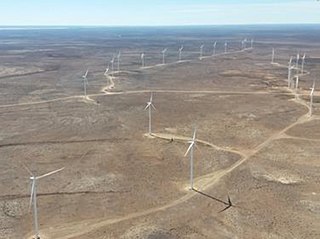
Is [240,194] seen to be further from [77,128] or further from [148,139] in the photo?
[77,128]

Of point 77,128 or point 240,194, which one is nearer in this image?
point 240,194

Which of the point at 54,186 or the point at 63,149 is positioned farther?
the point at 63,149

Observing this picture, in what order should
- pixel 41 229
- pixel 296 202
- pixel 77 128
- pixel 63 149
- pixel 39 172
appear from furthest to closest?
pixel 77 128 → pixel 63 149 → pixel 39 172 → pixel 296 202 → pixel 41 229

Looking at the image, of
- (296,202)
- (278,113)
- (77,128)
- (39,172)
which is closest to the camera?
(296,202)

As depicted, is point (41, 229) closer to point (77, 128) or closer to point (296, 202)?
point (296, 202)

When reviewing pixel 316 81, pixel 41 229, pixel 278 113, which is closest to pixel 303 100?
pixel 278 113

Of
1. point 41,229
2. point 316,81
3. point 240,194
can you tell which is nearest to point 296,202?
point 240,194
